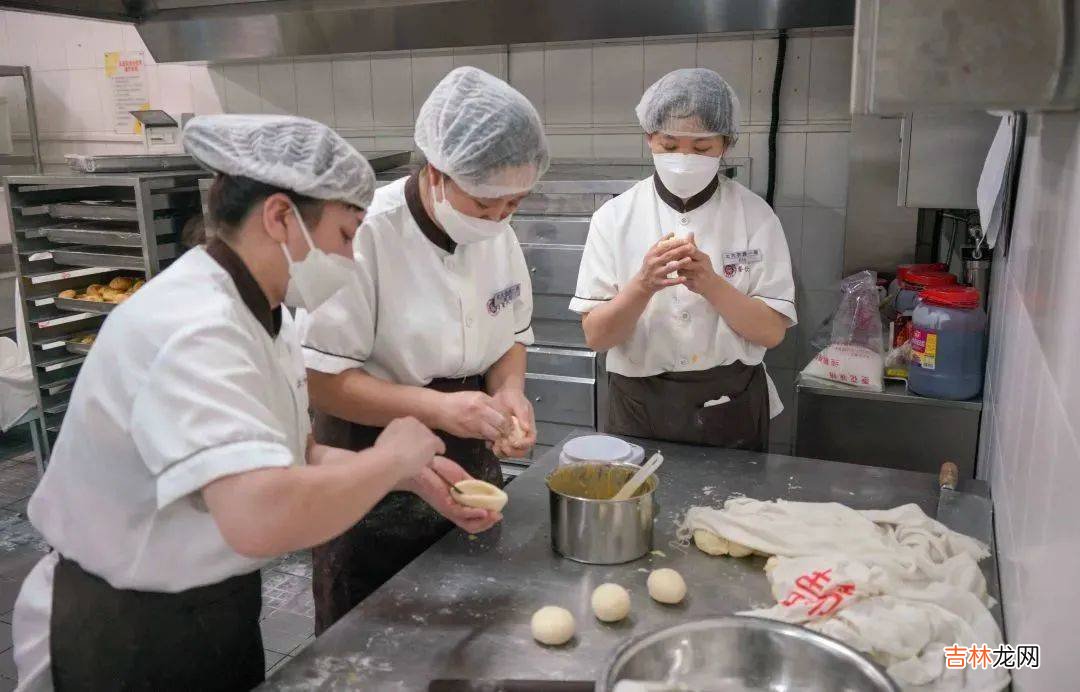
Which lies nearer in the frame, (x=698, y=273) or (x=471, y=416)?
(x=471, y=416)

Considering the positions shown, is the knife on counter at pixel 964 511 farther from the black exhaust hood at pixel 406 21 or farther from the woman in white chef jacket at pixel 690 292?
the black exhaust hood at pixel 406 21

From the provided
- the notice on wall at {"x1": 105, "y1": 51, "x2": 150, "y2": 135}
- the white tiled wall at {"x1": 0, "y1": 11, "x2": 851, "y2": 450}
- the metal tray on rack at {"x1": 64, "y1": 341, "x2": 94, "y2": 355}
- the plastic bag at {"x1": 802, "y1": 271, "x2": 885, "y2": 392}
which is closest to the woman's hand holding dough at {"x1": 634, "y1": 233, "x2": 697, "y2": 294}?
the plastic bag at {"x1": 802, "y1": 271, "x2": 885, "y2": 392}

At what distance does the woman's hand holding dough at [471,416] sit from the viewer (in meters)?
1.58

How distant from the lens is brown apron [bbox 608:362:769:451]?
2.19 meters

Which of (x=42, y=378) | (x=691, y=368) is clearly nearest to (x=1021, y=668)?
(x=691, y=368)

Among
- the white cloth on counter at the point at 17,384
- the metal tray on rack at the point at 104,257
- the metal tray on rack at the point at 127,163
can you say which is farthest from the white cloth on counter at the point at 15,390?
the metal tray on rack at the point at 127,163

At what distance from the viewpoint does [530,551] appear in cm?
156

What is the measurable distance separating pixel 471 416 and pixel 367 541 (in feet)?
1.38

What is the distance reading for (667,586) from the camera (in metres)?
1.35

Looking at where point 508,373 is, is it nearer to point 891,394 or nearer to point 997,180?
point 997,180

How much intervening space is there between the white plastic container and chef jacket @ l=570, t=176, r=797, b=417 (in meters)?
0.40

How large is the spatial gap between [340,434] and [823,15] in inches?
91.0

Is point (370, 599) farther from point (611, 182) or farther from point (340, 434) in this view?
point (611, 182)

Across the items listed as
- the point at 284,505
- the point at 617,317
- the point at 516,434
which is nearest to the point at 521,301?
the point at 617,317
